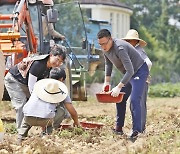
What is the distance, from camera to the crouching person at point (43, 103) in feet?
25.1

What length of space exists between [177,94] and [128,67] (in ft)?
57.7

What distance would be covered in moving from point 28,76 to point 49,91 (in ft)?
2.13

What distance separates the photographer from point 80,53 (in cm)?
1331

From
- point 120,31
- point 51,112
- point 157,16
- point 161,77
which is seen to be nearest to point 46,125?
point 51,112

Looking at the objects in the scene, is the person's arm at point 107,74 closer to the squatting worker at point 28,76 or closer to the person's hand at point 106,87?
the person's hand at point 106,87

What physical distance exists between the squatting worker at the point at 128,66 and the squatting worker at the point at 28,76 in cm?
65

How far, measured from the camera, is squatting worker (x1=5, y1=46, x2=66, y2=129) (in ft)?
25.4

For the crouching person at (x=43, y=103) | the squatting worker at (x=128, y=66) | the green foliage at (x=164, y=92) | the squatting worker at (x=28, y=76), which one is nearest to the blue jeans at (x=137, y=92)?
the squatting worker at (x=128, y=66)

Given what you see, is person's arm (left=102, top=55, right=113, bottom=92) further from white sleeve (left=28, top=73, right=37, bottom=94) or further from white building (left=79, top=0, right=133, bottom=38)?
white building (left=79, top=0, right=133, bottom=38)

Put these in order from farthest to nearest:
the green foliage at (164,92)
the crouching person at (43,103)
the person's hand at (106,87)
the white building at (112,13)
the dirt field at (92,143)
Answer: the white building at (112,13) < the green foliage at (164,92) < the person's hand at (106,87) < the crouching person at (43,103) < the dirt field at (92,143)

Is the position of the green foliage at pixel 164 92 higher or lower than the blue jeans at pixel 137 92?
lower

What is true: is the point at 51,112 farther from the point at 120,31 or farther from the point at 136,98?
the point at 120,31

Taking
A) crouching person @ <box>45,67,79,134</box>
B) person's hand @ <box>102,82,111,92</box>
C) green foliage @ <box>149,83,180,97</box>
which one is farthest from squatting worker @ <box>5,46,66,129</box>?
green foliage @ <box>149,83,180,97</box>

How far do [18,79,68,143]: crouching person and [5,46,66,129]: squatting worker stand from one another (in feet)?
0.79
